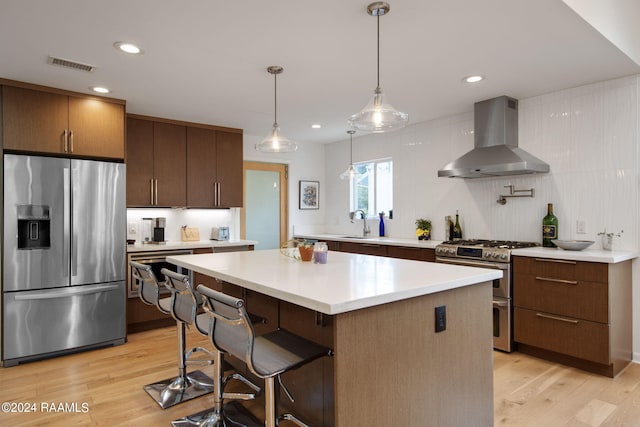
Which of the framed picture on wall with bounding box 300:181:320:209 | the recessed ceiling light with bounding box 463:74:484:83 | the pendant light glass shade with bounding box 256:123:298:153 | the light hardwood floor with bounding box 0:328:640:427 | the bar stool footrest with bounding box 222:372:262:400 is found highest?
the recessed ceiling light with bounding box 463:74:484:83

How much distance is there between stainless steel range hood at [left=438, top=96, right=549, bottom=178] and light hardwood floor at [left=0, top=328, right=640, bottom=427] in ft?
5.43

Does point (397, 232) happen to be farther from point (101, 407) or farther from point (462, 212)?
point (101, 407)

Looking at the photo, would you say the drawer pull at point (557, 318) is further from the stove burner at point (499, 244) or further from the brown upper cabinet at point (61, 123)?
the brown upper cabinet at point (61, 123)

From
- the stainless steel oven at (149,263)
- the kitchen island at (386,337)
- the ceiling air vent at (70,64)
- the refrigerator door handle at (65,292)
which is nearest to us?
the kitchen island at (386,337)

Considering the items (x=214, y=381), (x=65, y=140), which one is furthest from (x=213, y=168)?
(x=214, y=381)

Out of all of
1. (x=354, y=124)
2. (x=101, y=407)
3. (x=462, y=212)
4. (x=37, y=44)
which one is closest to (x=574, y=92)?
(x=462, y=212)

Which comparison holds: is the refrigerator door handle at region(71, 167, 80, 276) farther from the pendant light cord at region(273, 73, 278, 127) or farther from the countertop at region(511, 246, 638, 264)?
the countertop at region(511, 246, 638, 264)

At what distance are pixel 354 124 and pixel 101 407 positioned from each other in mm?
2391

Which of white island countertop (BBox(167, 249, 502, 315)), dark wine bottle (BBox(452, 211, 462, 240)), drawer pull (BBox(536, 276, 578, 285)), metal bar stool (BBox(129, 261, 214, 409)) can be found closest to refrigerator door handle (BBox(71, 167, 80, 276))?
metal bar stool (BBox(129, 261, 214, 409))

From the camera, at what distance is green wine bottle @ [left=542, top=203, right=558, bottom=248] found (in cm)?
353

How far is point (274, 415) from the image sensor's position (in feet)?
5.57

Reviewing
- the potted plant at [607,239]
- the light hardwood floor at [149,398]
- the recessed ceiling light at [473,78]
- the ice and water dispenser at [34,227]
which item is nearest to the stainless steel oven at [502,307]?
the light hardwood floor at [149,398]

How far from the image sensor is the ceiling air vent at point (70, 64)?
279 centimetres

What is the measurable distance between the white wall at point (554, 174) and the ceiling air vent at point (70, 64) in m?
3.54
